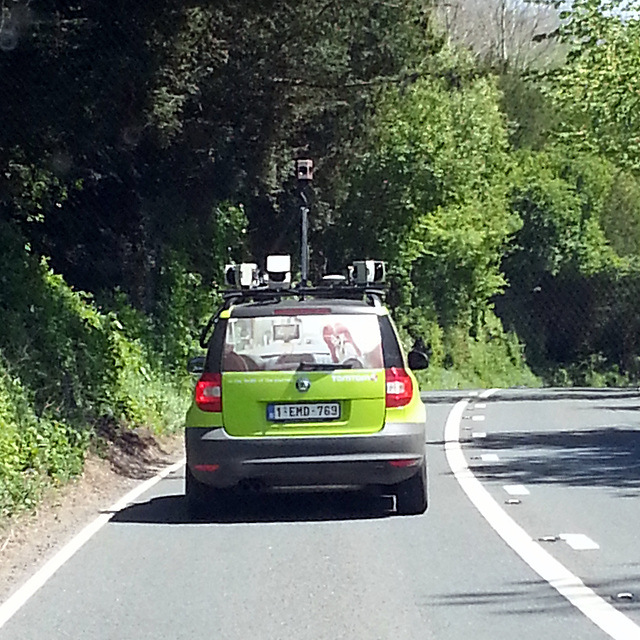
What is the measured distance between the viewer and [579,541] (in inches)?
428

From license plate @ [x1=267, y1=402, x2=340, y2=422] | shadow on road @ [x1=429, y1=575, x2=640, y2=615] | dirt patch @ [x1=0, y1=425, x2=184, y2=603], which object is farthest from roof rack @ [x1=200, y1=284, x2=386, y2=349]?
shadow on road @ [x1=429, y1=575, x2=640, y2=615]

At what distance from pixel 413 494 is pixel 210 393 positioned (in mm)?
1950

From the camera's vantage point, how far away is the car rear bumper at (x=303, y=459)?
1217 cm

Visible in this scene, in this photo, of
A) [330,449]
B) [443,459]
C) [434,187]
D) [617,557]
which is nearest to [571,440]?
[443,459]

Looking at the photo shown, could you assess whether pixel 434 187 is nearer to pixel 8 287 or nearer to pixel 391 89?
pixel 391 89

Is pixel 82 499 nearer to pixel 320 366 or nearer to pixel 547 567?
pixel 320 366

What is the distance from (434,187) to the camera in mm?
43812

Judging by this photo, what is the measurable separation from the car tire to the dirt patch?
2.71m

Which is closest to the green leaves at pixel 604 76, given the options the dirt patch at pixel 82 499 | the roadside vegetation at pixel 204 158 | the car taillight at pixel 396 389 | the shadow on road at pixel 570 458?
the roadside vegetation at pixel 204 158

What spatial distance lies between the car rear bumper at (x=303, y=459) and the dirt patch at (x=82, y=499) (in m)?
1.31

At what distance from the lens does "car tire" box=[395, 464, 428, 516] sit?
12.5 meters

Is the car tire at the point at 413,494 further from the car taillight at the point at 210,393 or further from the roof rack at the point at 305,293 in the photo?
the car taillight at the point at 210,393

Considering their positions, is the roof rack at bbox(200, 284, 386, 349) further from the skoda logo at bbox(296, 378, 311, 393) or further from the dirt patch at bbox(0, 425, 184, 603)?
the dirt patch at bbox(0, 425, 184, 603)

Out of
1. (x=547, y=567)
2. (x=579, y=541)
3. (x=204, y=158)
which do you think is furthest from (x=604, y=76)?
(x=547, y=567)
